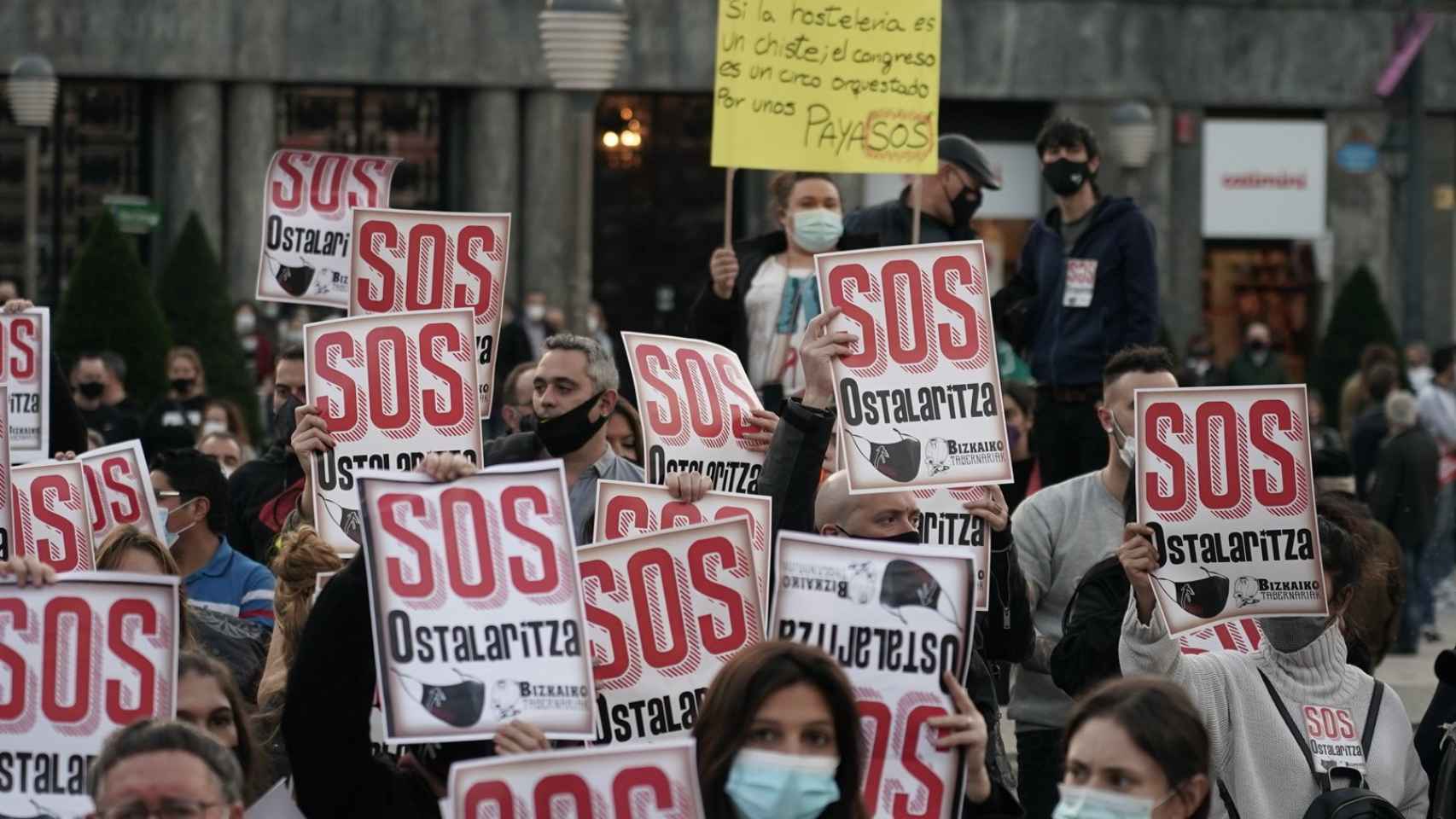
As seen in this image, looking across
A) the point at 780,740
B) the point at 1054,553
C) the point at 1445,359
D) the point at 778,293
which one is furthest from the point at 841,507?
the point at 1445,359

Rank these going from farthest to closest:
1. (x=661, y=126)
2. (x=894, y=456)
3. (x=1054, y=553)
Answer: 1. (x=661, y=126)
2. (x=1054, y=553)
3. (x=894, y=456)

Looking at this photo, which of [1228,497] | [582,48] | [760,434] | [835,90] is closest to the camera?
[1228,497]

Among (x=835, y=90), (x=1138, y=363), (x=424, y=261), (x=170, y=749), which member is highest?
(x=835, y=90)

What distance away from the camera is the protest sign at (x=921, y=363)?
25.8 ft

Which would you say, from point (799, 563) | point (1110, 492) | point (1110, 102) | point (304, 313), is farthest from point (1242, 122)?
point (799, 563)

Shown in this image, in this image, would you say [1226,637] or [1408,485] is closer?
[1226,637]

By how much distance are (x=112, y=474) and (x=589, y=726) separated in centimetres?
329

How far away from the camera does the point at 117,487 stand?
8758mm

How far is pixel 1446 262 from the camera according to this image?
35812mm

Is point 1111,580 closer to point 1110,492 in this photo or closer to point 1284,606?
point 1284,606

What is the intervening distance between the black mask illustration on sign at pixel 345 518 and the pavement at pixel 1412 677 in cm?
311

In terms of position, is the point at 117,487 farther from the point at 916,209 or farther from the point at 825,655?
the point at 825,655

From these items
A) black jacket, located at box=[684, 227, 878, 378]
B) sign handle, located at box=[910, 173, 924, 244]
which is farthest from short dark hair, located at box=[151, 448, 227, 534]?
sign handle, located at box=[910, 173, 924, 244]

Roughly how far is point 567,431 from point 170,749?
135 inches
